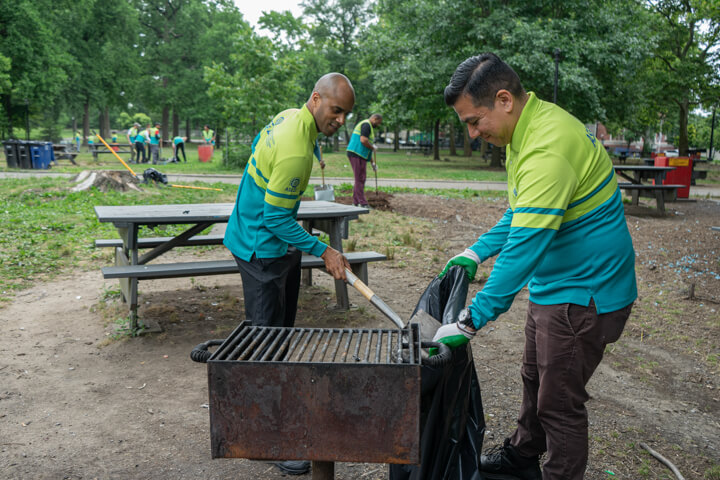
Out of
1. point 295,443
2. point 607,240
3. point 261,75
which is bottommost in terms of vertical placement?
point 295,443

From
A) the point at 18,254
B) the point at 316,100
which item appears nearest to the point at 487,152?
the point at 18,254

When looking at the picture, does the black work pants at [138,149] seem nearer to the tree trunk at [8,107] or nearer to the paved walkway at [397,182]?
the paved walkway at [397,182]

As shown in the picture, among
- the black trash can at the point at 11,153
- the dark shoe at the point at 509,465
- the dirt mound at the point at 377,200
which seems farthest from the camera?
the black trash can at the point at 11,153

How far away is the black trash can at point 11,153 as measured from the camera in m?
17.9

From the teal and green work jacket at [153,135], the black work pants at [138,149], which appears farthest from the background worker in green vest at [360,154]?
the black work pants at [138,149]

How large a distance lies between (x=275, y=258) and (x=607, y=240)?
1619mm

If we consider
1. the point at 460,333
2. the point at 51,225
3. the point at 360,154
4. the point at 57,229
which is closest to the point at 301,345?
the point at 460,333

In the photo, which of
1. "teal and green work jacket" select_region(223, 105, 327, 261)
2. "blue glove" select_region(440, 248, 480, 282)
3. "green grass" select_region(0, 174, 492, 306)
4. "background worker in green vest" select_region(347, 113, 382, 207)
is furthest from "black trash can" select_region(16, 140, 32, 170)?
"blue glove" select_region(440, 248, 480, 282)

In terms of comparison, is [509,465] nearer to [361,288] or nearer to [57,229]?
[361,288]

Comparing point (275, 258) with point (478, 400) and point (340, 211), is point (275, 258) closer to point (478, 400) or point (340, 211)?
point (478, 400)

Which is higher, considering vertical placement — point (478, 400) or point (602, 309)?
point (602, 309)

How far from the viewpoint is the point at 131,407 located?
3457 mm

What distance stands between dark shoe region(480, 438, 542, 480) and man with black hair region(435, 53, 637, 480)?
39cm

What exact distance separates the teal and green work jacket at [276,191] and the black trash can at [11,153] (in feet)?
60.0
